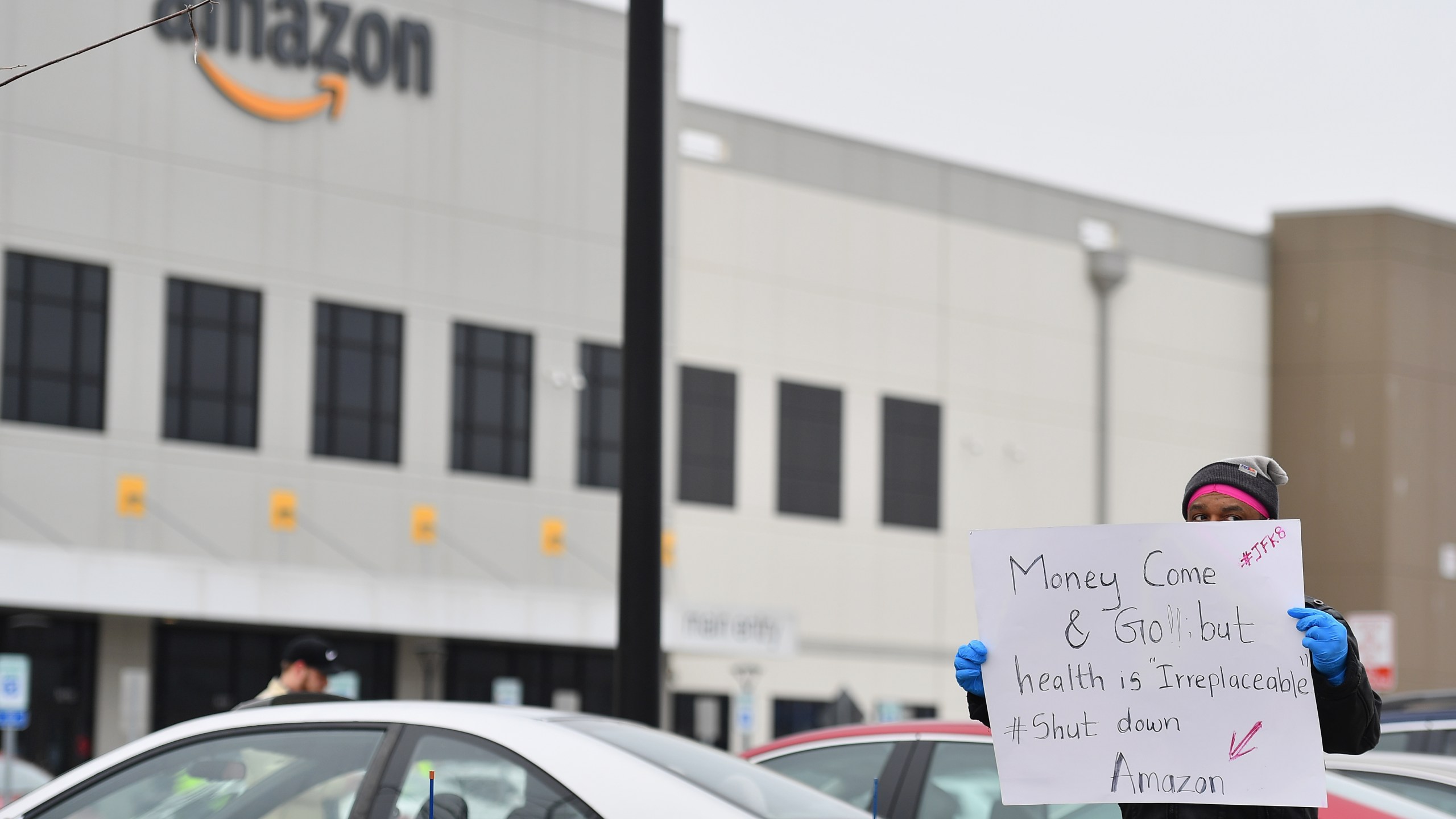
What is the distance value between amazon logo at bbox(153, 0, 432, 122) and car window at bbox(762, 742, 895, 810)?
2071 cm

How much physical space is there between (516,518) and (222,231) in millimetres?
6197

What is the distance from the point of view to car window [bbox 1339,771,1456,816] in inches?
281

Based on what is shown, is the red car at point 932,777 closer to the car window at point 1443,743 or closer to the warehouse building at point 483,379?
the car window at point 1443,743

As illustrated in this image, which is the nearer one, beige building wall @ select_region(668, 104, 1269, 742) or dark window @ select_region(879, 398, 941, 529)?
beige building wall @ select_region(668, 104, 1269, 742)

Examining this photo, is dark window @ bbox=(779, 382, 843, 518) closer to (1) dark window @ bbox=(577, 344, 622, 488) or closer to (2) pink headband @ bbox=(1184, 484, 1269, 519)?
(1) dark window @ bbox=(577, 344, 622, 488)

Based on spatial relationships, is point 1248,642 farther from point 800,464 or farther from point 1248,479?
point 800,464

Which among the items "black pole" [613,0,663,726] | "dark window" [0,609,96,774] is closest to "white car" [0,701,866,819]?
"black pole" [613,0,663,726]

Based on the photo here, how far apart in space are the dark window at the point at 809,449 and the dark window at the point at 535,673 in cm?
461

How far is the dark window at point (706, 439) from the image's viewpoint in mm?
32281

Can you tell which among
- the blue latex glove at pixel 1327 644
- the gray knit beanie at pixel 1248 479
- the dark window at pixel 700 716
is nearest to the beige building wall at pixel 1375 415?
the dark window at pixel 700 716

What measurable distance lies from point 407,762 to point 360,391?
23263 mm

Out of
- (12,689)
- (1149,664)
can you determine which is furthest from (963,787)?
(12,689)

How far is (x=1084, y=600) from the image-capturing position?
4328 millimetres

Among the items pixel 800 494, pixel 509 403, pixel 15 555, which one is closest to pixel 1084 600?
pixel 15 555
